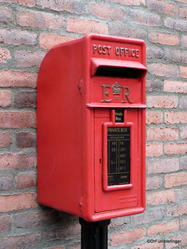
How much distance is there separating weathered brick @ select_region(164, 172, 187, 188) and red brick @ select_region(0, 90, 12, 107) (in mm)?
1181

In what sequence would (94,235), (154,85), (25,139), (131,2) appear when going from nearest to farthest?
(94,235) < (25,139) < (131,2) < (154,85)

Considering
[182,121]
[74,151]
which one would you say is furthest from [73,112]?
[182,121]

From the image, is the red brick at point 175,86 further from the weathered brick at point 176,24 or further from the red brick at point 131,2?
the red brick at point 131,2

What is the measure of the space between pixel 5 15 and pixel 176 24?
4.02 feet

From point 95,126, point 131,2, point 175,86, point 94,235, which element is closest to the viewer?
point 95,126

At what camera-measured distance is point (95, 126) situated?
1.94 meters

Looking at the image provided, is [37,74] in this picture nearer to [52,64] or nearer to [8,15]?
[52,64]

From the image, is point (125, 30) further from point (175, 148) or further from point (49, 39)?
point (175, 148)

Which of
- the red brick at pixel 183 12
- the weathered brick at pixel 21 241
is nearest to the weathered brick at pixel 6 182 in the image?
the weathered brick at pixel 21 241

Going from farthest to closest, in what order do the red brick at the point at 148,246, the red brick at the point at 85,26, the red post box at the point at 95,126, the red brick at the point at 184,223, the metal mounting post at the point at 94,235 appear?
the red brick at the point at 184,223 < the red brick at the point at 148,246 < the red brick at the point at 85,26 < the metal mounting post at the point at 94,235 < the red post box at the point at 95,126

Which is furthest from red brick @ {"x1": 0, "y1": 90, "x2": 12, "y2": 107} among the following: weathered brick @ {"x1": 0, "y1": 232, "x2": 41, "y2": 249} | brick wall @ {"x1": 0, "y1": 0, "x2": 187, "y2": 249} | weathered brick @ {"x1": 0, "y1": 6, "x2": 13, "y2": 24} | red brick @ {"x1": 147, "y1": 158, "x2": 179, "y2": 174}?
red brick @ {"x1": 147, "y1": 158, "x2": 179, "y2": 174}

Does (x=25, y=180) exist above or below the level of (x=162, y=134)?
below

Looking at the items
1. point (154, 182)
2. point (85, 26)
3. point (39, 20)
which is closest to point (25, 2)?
point (39, 20)

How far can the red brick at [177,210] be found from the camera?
2.89 m
